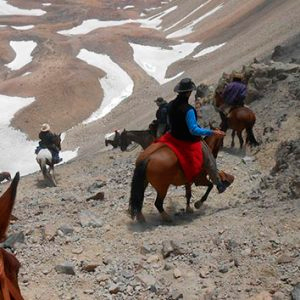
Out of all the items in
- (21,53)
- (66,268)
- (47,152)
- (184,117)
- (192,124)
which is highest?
(184,117)

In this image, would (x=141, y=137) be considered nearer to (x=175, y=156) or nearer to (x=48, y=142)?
(x=48, y=142)

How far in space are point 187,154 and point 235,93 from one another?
20.5ft

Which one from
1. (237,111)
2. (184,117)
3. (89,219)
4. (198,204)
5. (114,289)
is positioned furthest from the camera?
(237,111)

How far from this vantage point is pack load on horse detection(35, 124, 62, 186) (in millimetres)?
17469

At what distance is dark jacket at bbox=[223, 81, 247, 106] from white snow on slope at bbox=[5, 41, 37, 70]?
45639 mm

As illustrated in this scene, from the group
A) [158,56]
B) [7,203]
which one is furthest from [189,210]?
[158,56]

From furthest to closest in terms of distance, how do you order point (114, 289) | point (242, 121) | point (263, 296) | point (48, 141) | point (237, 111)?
point (48, 141) < point (237, 111) < point (242, 121) < point (114, 289) < point (263, 296)

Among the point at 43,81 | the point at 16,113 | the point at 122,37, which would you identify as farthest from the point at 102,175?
the point at 122,37

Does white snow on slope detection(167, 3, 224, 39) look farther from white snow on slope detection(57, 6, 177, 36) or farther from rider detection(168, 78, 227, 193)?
rider detection(168, 78, 227, 193)

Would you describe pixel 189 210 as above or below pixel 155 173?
below

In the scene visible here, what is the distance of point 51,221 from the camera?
1082 cm

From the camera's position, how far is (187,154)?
9961 mm

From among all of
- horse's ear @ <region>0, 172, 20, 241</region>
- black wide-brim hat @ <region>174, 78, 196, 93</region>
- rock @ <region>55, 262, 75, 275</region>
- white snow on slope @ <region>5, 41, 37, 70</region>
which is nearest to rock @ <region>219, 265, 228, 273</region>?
rock @ <region>55, 262, 75, 275</region>

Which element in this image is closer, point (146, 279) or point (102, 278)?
point (146, 279)
